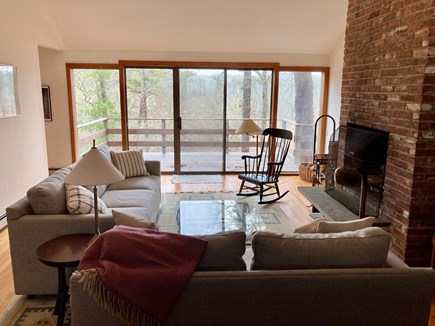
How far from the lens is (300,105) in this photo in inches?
271

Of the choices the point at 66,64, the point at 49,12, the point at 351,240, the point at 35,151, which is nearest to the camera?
the point at 351,240

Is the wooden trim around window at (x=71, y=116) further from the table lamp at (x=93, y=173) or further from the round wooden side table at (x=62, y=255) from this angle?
the table lamp at (x=93, y=173)

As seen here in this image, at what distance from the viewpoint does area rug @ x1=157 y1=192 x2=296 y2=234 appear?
385cm

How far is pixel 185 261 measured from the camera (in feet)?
5.55

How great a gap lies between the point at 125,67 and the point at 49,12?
145 centimetres

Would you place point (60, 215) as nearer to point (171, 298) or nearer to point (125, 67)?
point (171, 298)

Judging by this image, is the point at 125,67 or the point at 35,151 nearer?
the point at 35,151

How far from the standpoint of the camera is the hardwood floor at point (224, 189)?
2850 millimetres

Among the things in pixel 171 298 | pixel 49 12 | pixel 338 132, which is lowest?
pixel 171 298

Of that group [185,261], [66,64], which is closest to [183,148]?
[66,64]

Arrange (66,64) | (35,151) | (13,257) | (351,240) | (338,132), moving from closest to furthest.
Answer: (351,240), (13,257), (338,132), (35,151), (66,64)

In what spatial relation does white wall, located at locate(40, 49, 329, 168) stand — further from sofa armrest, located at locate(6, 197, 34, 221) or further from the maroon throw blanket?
the maroon throw blanket

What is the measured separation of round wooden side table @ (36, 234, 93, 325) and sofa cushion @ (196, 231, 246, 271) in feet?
3.13

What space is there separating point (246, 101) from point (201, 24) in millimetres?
1664
